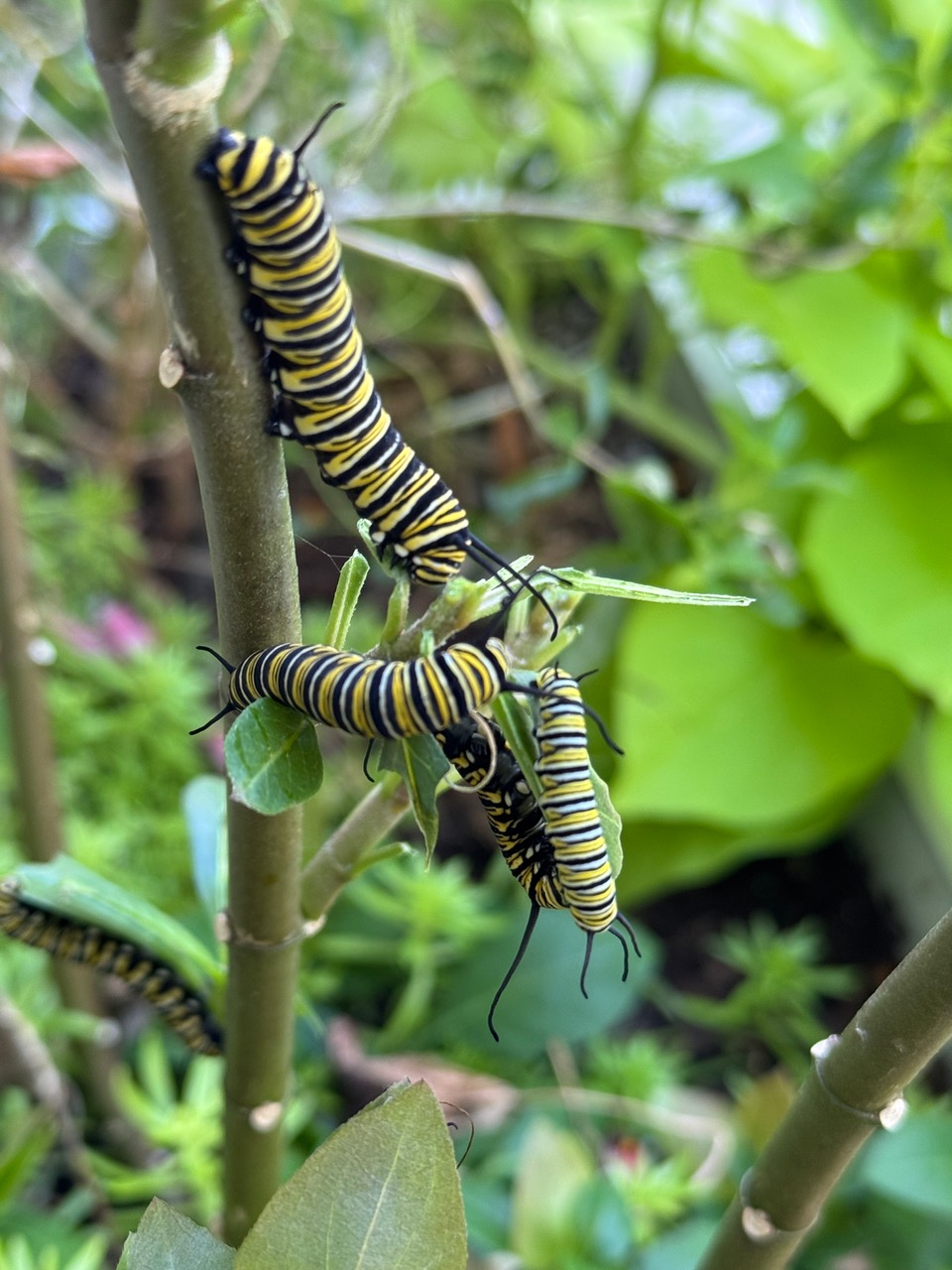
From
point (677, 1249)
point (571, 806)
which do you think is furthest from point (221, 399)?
point (677, 1249)

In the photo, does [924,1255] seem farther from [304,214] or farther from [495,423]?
[495,423]

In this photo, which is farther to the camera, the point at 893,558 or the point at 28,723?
the point at 893,558

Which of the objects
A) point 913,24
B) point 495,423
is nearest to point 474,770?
point 495,423

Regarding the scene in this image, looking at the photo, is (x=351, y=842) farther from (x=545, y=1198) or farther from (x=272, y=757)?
(x=545, y=1198)

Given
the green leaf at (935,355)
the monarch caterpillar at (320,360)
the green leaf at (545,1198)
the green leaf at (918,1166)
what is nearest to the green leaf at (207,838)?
the monarch caterpillar at (320,360)

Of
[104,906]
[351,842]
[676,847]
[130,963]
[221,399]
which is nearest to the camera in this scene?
[221,399]

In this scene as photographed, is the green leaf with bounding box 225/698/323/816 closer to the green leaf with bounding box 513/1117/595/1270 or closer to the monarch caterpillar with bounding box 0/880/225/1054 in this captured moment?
the monarch caterpillar with bounding box 0/880/225/1054

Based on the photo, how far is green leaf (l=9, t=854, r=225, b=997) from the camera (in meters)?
0.46

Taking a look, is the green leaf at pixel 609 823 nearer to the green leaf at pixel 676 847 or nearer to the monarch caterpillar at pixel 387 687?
the monarch caterpillar at pixel 387 687

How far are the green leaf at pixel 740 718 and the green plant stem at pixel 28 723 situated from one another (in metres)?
0.53

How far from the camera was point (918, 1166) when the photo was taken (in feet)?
2.63

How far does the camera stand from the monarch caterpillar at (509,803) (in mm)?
292

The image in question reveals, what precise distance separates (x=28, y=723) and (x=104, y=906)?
0.33 metres

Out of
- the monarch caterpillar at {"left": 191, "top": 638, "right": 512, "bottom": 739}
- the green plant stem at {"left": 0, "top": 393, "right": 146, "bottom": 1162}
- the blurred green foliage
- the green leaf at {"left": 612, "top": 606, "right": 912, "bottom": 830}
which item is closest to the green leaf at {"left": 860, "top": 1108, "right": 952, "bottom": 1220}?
the blurred green foliage
